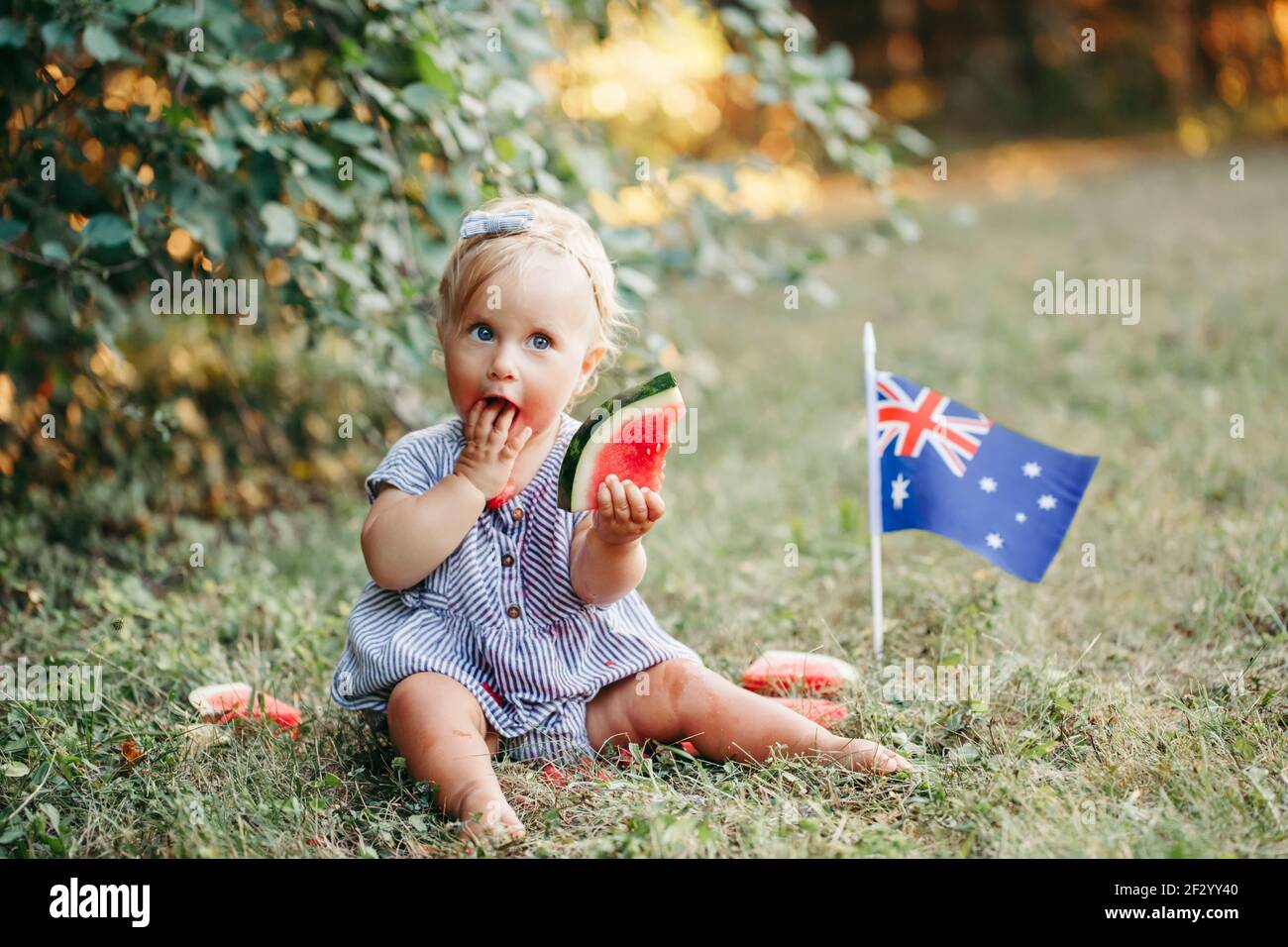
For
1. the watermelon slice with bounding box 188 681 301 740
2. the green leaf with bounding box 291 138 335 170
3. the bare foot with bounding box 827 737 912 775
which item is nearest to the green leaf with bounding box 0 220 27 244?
the green leaf with bounding box 291 138 335 170

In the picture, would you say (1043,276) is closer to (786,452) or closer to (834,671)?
(786,452)

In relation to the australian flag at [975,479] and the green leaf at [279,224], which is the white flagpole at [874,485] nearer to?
the australian flag at [975,479]

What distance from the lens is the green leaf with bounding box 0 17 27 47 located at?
2727mm

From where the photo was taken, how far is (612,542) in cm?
228

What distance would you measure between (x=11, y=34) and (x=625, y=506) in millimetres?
1846

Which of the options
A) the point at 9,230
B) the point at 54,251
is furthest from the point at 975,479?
the point at 9,230

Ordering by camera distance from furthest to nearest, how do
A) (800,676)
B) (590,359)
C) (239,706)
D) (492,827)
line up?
(800,676), (239,706), (590,359), (492,827)

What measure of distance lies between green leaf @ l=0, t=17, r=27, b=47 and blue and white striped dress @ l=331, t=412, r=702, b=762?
1.34 m

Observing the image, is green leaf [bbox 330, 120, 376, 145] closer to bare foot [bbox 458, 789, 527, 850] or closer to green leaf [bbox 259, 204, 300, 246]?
green leaf [bbox 259, 204, 300, 246]

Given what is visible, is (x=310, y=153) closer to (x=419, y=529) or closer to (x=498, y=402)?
(x=498, y=402)

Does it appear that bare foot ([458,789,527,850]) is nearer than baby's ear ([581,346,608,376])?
Yes

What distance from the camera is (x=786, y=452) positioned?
15.1ft

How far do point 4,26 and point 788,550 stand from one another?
242cm

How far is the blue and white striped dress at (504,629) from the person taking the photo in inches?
93.5
